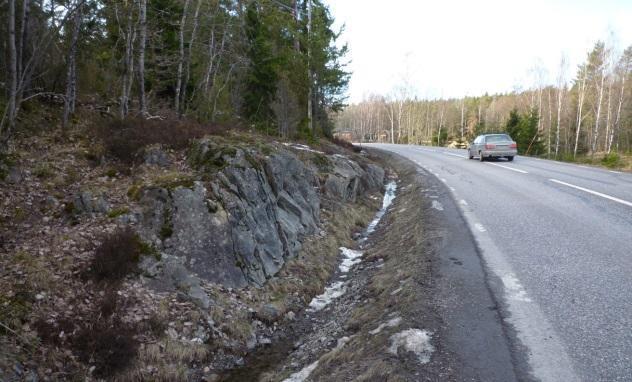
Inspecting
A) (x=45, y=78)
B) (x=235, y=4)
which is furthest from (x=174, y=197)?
(x=235, y=4)

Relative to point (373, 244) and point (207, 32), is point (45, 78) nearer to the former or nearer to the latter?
point (207, 32)

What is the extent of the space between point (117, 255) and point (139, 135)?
456 cm

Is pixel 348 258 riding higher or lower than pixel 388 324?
lower

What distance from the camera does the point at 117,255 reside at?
6297 mm

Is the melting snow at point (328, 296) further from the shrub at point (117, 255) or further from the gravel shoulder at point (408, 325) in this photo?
the shrub at point (117, 255)

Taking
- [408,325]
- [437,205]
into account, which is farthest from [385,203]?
[408,325]

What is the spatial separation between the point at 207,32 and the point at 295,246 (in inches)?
592

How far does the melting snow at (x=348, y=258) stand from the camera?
9.01 meters

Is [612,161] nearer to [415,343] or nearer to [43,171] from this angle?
[415,343]

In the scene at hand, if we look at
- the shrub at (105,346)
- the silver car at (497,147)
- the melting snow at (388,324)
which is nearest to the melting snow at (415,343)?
the melting snow at (388,324)

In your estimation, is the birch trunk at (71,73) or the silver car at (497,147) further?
the silver car at (497,147)

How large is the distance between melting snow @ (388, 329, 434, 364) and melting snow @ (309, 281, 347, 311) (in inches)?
125

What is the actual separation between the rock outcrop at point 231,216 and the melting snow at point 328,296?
1086 mm

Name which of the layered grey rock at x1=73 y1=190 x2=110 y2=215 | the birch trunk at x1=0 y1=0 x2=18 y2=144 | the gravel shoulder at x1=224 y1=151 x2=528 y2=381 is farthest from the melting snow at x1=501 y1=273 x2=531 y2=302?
the birch trunk at x1=0 y1=0 x2=18 y2=144
